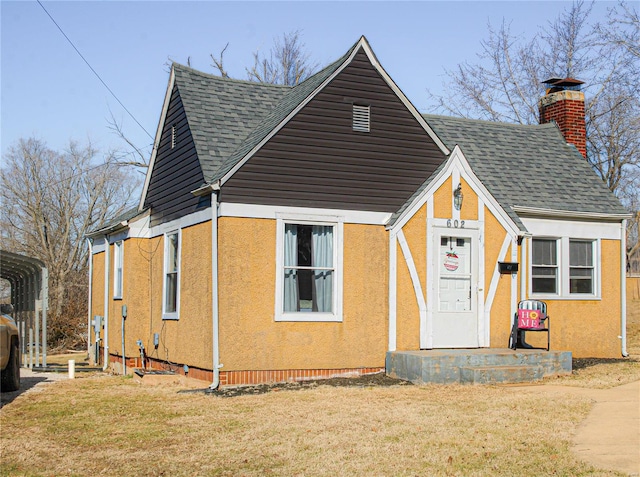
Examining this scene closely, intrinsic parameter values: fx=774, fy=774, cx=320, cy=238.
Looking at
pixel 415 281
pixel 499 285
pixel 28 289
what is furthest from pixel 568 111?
pixel 28 289

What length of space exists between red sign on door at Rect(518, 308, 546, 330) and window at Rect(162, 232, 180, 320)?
694 cm

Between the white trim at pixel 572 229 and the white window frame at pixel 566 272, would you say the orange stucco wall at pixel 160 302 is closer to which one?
the white trim at pixel 572 229

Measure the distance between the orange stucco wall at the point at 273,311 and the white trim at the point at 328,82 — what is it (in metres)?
1.08

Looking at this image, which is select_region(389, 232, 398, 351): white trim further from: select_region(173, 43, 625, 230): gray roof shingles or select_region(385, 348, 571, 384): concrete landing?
select_region(173, 43, 625, 230): gray roof shingles

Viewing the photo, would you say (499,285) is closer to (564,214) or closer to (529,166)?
(564,214)

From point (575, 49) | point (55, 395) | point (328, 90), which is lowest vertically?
point (55, 395)

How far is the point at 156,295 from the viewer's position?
1689 cm

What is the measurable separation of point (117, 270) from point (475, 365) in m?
9.33

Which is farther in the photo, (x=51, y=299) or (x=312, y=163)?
(x=51, y=299)

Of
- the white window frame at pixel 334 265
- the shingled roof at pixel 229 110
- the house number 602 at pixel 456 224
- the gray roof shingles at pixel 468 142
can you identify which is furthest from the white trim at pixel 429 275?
the shingled roof at pixel 229 110

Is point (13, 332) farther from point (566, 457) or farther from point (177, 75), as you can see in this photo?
point (566, 457)

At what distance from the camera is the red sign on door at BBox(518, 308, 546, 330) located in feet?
49.5

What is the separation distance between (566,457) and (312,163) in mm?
7955

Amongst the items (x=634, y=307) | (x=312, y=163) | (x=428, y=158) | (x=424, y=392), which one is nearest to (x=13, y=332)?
(x=312, y=163)
